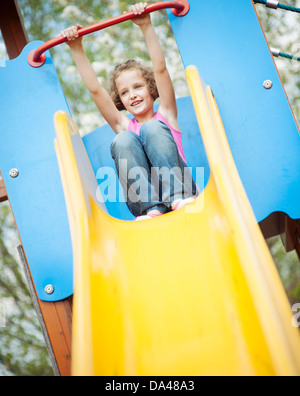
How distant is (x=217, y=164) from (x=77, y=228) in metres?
0.35

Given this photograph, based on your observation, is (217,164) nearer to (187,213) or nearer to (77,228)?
(187,213)

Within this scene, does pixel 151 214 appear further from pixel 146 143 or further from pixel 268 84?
pixel 268 84

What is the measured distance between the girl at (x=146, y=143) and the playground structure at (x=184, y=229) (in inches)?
4.5

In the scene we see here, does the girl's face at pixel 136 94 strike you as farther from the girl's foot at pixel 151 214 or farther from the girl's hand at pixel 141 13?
the girl's foot at pixel 151 214

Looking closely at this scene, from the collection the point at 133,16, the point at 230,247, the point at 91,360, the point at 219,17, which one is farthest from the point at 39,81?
the point at 91,360

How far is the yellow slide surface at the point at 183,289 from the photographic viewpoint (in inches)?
27.4

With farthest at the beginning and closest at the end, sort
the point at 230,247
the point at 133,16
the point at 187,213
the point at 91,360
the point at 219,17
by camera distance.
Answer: the point at 219,17, the point at 133,16, the point at 187,213, the point at 230,247, the point at 91,360

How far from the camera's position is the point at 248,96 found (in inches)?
55.7

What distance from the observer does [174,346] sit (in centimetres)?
77

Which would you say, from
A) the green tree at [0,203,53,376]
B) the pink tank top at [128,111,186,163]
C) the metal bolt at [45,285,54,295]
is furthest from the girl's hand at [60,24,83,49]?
A: the green tree at [0,203,53,376]

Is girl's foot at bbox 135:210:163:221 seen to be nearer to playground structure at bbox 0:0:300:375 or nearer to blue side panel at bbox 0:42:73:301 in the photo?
playground structure at bbox 0:0:300:375

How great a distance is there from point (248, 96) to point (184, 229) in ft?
2.28
